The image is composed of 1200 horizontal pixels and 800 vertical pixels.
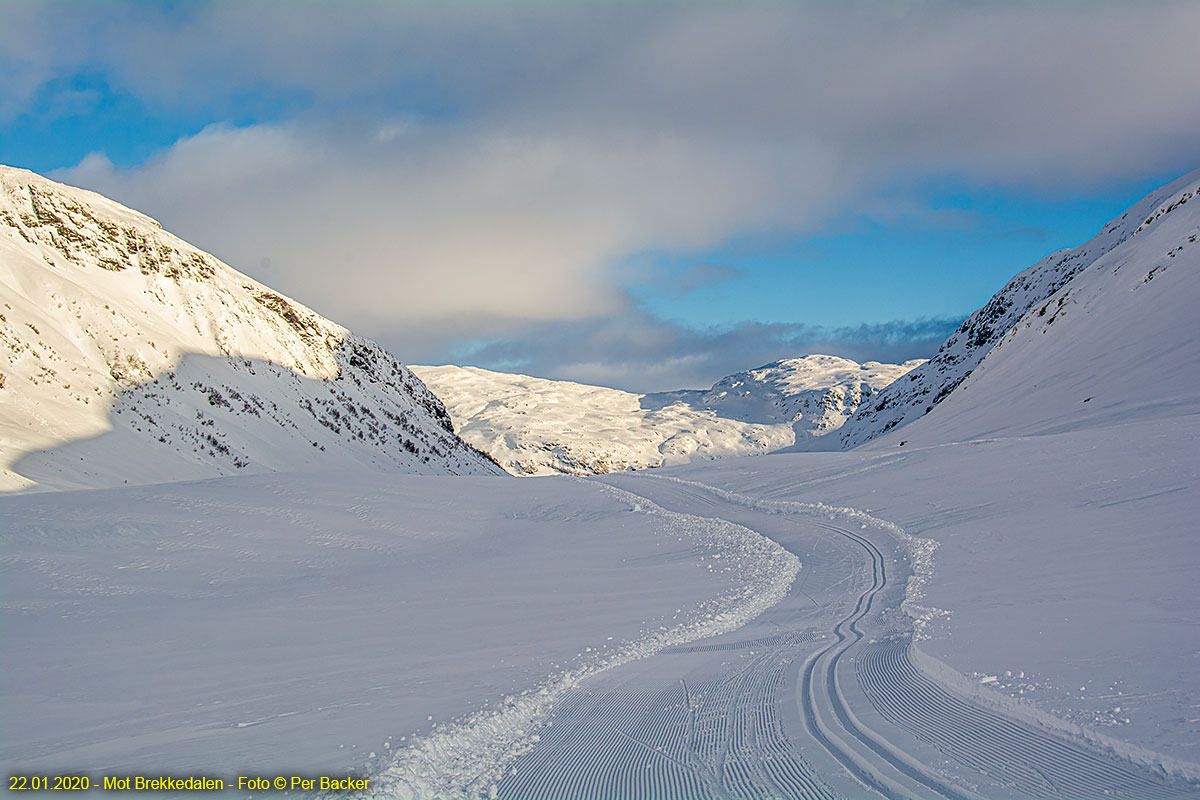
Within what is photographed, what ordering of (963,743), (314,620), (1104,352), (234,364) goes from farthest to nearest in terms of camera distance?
(234,364) → (1104,352) → (314,620) → (963,743)

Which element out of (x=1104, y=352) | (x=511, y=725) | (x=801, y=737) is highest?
(x=1104, y=352)

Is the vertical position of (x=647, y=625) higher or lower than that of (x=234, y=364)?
lower

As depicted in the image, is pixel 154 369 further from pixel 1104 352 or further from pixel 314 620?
pixel 1104 352

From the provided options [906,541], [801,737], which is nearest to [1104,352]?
[906,541]

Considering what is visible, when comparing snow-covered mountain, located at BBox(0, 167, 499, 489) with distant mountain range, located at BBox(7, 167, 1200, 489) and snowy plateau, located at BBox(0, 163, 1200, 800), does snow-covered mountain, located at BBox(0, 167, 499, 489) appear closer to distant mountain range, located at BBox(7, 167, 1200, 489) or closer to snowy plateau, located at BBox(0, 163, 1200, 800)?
distant mountain range, located at BBox(7, 167, 1200, 489)

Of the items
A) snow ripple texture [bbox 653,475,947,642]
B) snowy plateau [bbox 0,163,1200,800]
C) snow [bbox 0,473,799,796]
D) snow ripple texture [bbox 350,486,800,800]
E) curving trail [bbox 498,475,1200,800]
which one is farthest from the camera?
snow ripple texture [bbox 653,475,947,642]

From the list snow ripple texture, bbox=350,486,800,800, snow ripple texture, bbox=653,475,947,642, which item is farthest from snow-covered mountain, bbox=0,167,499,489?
snow ripple texture, bbox=350,486,800,800

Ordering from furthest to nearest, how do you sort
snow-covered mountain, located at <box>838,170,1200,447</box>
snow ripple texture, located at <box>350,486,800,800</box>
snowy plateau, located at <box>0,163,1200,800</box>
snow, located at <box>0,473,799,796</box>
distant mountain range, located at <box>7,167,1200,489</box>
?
distant mountain range, located at <box>7,167,1200,489</box> → snow-covered mountain, located at <box>838,170,1200,447</box> → snow, located at <box>0,473,799,796</box> → snowy plateau, located at <box>0,163,1200,800</box> → snow ripple texture, located at <box>350,486,800,800</box>
